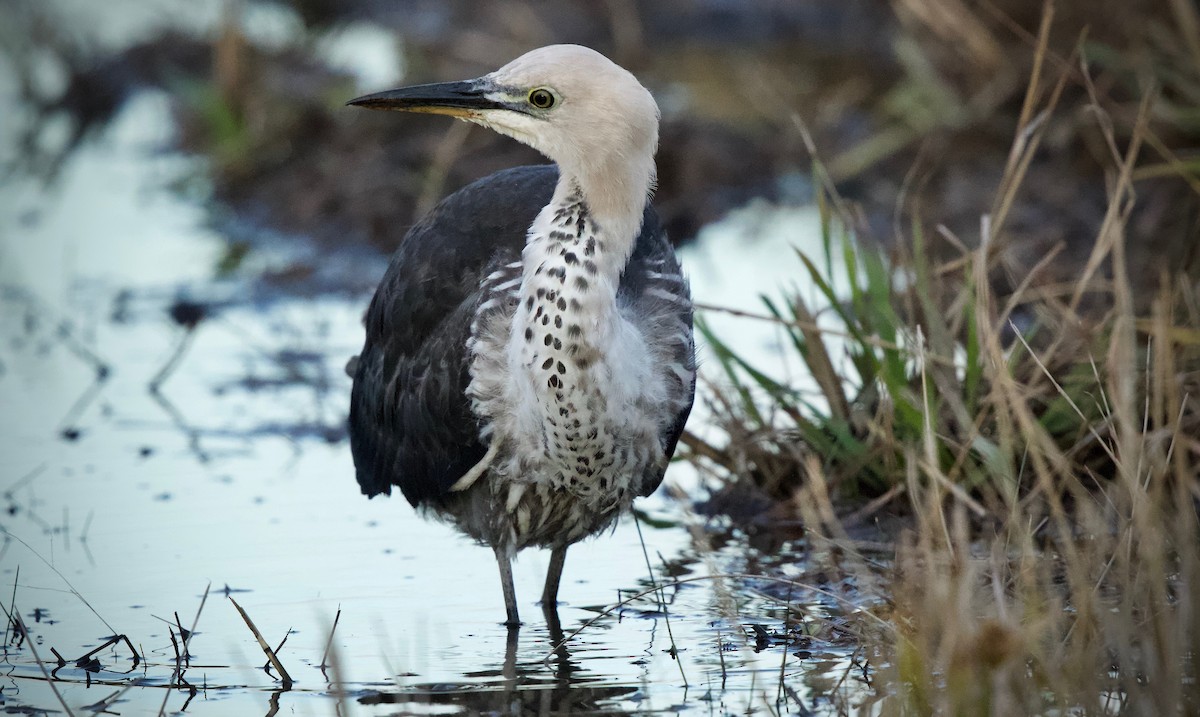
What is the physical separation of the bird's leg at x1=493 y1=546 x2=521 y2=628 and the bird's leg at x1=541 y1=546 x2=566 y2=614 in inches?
6.6

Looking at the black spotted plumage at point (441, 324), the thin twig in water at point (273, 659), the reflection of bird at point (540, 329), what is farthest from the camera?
the black spotted plumage at point (441, 324)

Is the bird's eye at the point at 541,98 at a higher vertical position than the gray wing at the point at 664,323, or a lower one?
higher

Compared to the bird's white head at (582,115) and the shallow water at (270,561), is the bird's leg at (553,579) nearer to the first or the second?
the shallow water at (270,561)

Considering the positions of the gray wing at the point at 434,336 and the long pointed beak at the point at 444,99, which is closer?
the long pointed beak at the point at 444,99

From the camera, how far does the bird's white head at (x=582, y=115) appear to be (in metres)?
4.31

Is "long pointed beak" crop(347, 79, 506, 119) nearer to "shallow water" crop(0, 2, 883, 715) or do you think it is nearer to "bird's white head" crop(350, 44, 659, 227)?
"bird's white head" crop(350, 44, 659, 227)

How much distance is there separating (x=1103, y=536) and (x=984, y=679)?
52 cm

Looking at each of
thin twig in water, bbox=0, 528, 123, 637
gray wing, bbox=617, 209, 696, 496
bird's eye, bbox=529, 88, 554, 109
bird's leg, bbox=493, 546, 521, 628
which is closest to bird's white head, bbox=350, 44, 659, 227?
bird's eye, bbox=529, 88, 554, 109

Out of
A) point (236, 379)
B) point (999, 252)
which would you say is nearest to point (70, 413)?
point (236, 379)

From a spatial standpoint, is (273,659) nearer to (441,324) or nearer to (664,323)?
(441,324)

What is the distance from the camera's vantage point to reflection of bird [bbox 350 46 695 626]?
425cm

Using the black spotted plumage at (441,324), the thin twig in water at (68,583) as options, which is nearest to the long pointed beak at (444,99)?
the black spotted plumage at (441,324)

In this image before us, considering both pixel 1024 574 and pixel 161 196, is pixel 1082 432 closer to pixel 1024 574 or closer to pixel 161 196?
pixel 1024 574

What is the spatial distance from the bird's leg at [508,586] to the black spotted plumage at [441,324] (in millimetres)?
261
